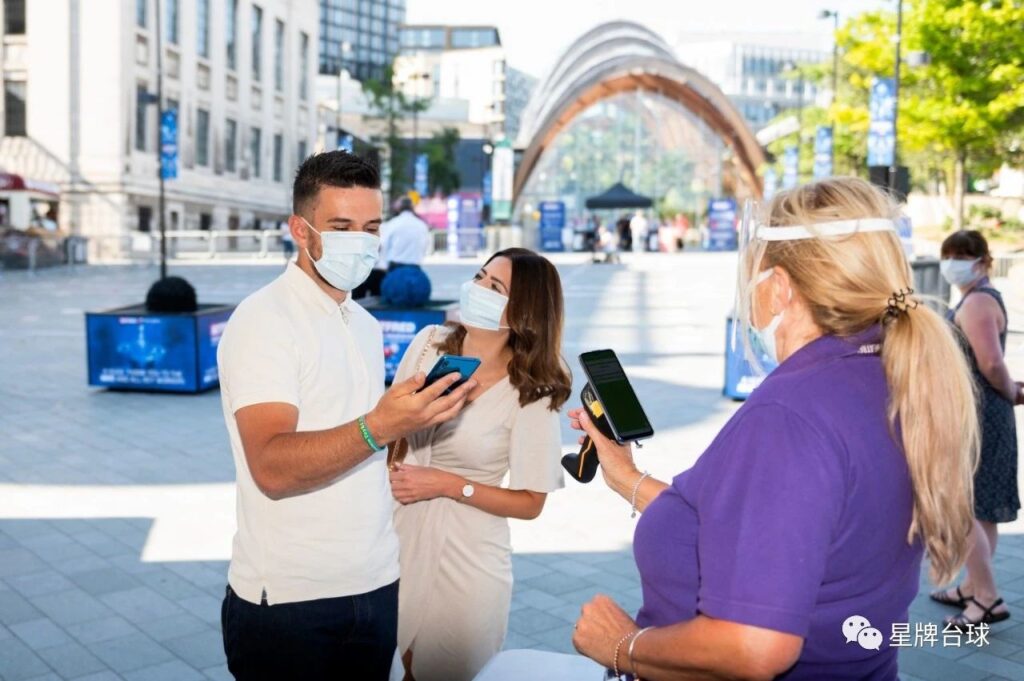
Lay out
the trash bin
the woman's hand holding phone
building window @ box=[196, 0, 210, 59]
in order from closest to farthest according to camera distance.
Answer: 1. the woman's hand holding phone
2. the trash bin
3. building window @ box=[196, 0, 210, 59]

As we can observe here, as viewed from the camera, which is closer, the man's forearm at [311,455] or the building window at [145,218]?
the man's forearm at [311,455]

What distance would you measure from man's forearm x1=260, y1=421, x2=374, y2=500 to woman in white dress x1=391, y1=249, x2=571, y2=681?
85 cm

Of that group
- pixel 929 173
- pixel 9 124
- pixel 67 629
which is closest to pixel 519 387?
pixel 67 629

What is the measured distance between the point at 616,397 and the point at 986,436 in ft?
11.0

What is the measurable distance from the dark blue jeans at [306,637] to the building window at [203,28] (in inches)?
1971

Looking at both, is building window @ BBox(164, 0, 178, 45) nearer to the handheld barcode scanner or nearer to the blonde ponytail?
the handheld barcode scanner

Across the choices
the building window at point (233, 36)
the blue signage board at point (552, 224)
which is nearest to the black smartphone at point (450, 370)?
the building window at point (233, 36)

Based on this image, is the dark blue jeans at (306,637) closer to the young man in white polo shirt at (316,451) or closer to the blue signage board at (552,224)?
the young man in white polo shirt at (316,451)

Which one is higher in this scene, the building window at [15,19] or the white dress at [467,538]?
the building window at [15,19]

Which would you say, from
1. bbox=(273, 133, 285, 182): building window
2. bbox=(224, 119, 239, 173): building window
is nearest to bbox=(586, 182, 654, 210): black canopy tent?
bbox=(273, 133, 285, 182): building window

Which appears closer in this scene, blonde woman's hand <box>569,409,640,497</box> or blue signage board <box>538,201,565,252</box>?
blonde woman's hand <box>569,409,640,497</box>

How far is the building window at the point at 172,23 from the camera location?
4553 centimetres

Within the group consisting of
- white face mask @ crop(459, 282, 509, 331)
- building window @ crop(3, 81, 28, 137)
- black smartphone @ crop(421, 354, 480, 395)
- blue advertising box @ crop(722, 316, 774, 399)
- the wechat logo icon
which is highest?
building window @ crop(3, 81, 28, 137)

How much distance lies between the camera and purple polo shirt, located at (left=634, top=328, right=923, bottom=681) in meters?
1.71
